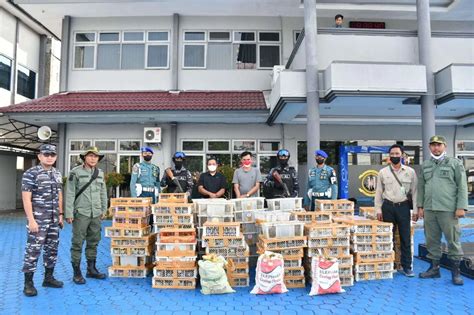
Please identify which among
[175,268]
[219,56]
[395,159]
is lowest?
[175,268]

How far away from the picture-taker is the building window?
44.0ft

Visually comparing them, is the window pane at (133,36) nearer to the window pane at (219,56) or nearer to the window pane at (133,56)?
the window pane at (133,56)

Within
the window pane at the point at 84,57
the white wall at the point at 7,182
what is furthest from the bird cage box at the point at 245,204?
the white wall at the point at 7,182

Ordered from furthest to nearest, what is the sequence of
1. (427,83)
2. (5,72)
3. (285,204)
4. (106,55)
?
1. (5,72)
2. (106,55)
3. (427,83)
4. (285,204)

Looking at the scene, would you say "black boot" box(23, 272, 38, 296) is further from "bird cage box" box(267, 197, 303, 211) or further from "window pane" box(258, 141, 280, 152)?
"window pane" box(258, 141, 280, 152)

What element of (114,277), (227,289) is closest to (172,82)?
(114,277)

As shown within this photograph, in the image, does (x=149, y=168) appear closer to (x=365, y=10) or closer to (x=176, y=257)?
(x=176, y=257)

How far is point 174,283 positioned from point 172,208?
1.01 metres

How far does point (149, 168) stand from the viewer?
581cm

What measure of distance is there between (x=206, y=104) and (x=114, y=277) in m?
6.52

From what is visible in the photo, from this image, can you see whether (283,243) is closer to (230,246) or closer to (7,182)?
(230,246)

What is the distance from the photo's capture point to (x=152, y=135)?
11375 millimetres

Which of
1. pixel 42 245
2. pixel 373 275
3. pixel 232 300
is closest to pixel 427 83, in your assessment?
pixel 373 275

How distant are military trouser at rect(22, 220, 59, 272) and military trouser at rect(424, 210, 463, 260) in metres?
4.86
